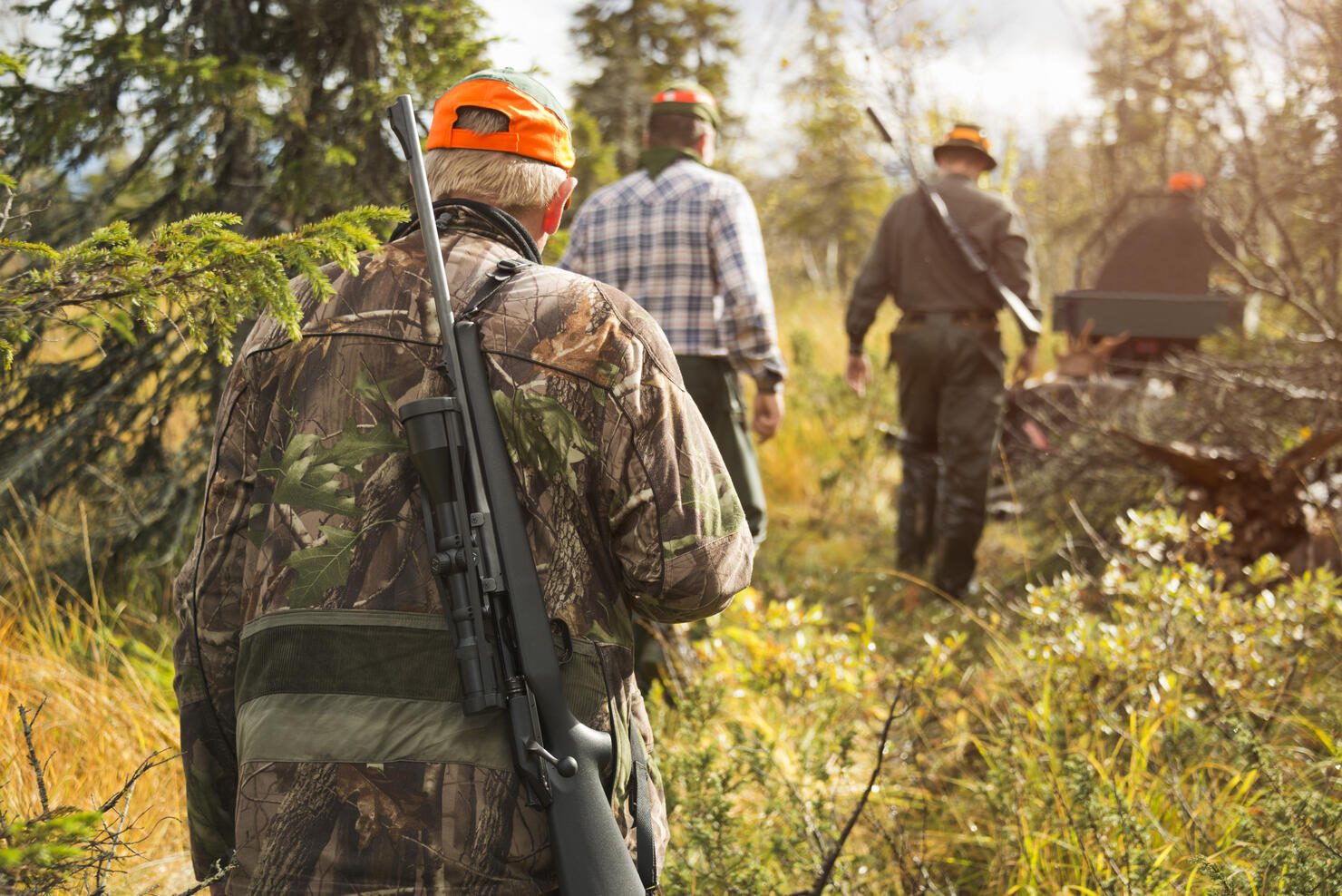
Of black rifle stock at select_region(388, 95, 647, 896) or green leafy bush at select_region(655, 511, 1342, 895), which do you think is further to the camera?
green leafy bush at select_region(655, 511, 1342, 895)

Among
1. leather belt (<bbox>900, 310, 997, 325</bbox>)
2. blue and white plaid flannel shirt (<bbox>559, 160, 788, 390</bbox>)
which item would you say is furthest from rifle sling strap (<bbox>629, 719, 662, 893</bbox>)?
leather belt (<bbox>900, 310, 997, 325</bbox>)

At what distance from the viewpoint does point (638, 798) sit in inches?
58.9

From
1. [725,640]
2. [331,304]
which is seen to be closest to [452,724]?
[331,304]

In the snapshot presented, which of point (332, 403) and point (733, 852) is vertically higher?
point (332, 403)

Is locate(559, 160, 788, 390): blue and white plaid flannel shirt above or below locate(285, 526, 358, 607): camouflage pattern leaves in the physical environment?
above

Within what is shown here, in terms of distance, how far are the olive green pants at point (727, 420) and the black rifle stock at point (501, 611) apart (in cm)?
247

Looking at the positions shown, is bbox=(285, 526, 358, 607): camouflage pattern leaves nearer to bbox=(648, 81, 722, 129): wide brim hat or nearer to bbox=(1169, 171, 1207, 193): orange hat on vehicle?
bbox=(648, 81, 722, 129): wide brim hat

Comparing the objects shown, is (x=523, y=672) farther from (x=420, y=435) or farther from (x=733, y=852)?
(x=733, y=852)

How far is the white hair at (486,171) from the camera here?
160 centimetres

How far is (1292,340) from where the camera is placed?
4789 mm

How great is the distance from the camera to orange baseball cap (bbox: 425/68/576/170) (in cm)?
159

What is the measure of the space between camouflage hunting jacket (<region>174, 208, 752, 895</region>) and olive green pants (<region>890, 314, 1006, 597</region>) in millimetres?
3670

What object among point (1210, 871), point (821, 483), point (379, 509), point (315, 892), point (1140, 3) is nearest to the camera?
point (315, 892)

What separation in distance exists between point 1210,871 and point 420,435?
177 cm
